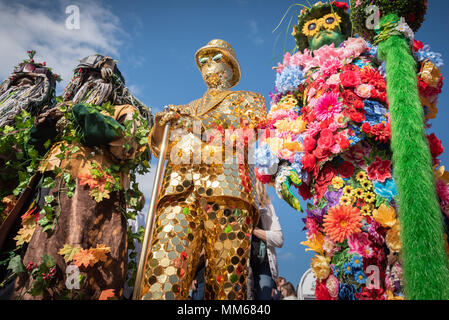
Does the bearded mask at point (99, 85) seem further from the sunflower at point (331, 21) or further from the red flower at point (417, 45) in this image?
the red flower at point (417, 45)

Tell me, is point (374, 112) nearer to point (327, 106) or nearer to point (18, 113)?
point (327, 106)

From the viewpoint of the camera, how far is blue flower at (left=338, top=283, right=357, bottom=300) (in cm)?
193

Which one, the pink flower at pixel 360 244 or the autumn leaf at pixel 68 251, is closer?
the pink flower at pixel 360 244

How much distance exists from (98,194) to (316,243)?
1.83 m

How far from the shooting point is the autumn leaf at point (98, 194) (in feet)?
9.22

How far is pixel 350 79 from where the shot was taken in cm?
245

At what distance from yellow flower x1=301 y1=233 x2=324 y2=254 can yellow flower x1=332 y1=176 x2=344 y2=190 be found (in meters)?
0.35

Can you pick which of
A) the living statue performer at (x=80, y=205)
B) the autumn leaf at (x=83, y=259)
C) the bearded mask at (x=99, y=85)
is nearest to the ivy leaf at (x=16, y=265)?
the living statue performer at (x=80, y=205)

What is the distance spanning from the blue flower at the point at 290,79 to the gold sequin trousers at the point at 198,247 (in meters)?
1.10

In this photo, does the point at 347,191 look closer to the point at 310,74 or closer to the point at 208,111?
the point at 310,74

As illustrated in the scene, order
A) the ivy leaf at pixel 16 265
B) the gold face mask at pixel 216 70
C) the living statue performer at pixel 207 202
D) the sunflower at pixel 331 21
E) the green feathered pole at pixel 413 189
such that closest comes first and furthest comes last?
the green feathered pole at pixel 413 189 → the living statue performer at pixel 207 202 → the ivy leaf at pixel 16 265 → the sunflower at pixel 331 21 → the gold face mask at pixel 216 70

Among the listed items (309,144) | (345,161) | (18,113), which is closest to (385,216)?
(345,161)

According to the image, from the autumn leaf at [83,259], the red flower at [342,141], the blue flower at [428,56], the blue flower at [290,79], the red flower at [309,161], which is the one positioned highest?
the blue flower at [290,79]

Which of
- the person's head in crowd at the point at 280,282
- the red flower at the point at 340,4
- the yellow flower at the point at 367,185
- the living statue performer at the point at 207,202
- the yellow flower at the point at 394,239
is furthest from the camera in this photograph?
the person's head in crowd at the point at 280,282
